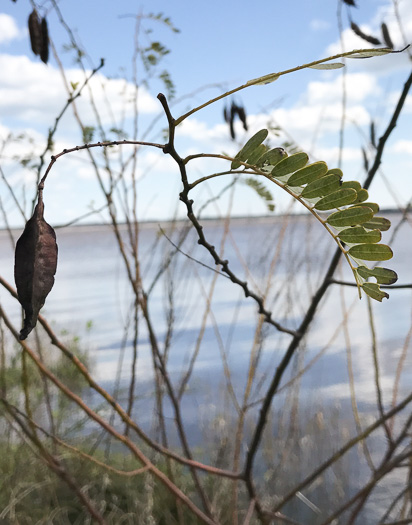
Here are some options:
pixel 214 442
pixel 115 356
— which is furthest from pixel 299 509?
pixel 115 356

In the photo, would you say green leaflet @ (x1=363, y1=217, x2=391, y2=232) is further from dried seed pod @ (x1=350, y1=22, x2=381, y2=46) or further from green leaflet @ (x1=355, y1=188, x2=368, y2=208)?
dried seed pod @ (x1=350, y1=22, x2=381, y2=46)

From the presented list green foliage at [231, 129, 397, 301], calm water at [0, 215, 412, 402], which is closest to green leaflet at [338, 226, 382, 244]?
green foliage at [231, 129, 397, 301]

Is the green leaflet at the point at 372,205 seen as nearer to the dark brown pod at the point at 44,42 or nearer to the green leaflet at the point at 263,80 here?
the green leaflet at the point at 263,80

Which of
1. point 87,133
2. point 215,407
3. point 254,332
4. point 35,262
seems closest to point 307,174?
point 35,262

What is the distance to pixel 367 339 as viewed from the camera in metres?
2.91

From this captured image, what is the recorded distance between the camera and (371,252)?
0.90 ft

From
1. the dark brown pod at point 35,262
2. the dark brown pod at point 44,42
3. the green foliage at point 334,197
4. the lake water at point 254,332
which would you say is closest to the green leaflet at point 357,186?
the green foliage at point 334,197

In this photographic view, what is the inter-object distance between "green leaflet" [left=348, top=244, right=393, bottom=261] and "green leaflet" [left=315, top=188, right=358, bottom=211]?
20 mm

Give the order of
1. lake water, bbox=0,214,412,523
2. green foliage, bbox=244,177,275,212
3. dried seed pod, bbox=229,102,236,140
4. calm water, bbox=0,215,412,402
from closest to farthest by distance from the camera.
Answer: green foliage, bbox=244,177,275,212 → dried seed pod, bbox=229,102,236,140 → lake water, bbox=0,214,412,523 → calm water, bbox=0,215,412,402

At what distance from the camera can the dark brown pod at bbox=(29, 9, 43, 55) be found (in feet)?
1.57

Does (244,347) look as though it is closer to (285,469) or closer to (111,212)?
(285,469)

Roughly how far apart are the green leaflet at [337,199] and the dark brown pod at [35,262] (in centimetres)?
12

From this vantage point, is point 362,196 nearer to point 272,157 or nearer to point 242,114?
point 272,157

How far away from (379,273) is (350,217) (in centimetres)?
3
